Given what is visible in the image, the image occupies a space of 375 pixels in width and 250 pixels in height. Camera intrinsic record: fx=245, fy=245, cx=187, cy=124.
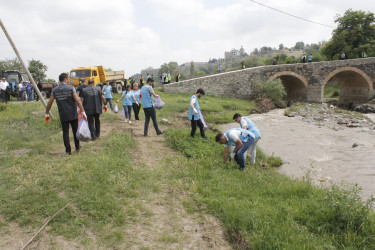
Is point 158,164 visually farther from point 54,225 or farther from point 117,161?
point 54,225

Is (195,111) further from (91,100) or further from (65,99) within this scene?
(65,99)

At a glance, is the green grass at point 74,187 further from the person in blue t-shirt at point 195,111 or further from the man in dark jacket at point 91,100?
the person in blue t-shirt at point 195,111

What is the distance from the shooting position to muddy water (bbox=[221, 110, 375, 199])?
22.7 feet

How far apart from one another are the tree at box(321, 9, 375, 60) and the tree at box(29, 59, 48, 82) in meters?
44.5

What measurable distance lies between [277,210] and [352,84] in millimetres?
32545

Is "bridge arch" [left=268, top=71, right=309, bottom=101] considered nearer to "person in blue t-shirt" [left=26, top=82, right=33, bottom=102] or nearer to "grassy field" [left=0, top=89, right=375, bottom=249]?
"person in blue t-shirt" [left=26, top=82, right=33, bottom=102]

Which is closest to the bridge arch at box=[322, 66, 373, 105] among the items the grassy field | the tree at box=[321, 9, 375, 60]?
the tree at box=[321, 9, 375, 60]

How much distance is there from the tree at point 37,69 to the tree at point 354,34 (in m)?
44.5

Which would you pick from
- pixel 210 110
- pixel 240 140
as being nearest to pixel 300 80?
pixel 210 110

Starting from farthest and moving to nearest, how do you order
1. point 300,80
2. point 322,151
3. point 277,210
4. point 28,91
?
point 300,80, point 28,91, point 322,151, point 277,210

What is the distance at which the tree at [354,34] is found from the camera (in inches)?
1371

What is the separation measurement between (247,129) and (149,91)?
3.12m

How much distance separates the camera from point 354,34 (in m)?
35.4

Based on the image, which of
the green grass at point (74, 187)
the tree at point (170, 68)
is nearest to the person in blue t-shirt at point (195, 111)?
the green grass at point (74, 187)
